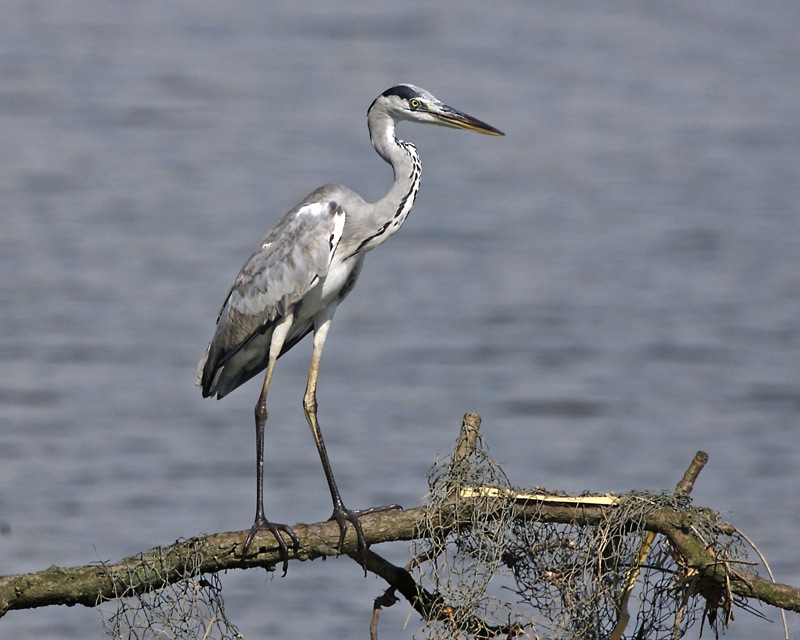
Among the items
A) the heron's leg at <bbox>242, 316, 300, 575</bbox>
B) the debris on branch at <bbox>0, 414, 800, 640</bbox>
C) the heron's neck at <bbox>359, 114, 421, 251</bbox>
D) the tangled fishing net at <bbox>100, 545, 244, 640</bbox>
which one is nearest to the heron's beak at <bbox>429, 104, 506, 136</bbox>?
the heron's neck at <bbox>359, 114, 421, 251</bbox>

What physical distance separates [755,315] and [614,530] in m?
11.2

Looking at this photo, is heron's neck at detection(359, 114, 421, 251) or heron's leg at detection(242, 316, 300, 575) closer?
heron's leg at detection(242, 316, 300, 575)

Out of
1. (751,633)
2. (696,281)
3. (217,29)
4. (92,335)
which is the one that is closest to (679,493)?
(751,633)

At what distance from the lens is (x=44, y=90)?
80.6 ft

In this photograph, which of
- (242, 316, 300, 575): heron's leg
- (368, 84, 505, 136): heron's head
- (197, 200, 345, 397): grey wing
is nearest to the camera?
(242, 316, 300, 575): heron's leg

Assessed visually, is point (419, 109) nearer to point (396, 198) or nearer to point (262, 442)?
point (396, 198)

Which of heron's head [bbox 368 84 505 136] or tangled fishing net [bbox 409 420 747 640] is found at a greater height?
heron's head [bbox 368 84 505 136]

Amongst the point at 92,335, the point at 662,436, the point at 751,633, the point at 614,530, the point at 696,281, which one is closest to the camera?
the point at 614,530

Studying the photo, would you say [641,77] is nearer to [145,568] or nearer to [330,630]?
[330,630]

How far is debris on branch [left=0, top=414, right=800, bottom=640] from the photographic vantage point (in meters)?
5.54

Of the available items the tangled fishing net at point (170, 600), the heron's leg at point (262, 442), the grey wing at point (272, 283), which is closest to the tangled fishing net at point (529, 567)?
the tangled fishing net at point (170, 600)

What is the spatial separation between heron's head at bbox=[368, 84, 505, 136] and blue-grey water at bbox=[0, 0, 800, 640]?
12.2 ft

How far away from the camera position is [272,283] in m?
7.29

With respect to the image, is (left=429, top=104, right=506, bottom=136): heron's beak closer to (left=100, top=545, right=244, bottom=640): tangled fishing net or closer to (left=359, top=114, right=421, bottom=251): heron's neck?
(left=359, top=114, right=421, bottom=251): heron's neck
